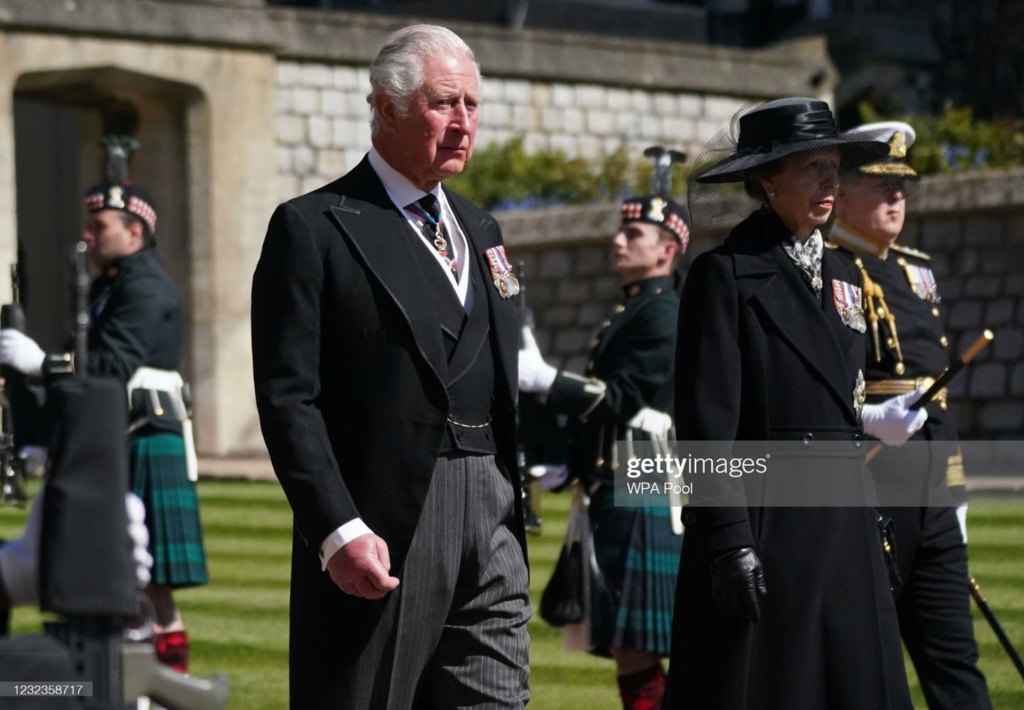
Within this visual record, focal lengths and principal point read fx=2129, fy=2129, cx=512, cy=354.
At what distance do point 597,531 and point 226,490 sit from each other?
290 inches

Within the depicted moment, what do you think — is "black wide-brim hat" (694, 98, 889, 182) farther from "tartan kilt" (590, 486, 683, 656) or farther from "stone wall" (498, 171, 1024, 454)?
"stone wall" (498, 171, 1024, 454)

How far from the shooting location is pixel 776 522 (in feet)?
16.2

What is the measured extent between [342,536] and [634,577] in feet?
9.86

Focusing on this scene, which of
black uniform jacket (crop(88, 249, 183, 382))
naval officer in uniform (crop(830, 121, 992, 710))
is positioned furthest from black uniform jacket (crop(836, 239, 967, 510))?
black uniform jacket (crop(88, 249, 183, 382))

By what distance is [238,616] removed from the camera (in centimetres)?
955

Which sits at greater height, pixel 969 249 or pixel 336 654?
pixel 969 249

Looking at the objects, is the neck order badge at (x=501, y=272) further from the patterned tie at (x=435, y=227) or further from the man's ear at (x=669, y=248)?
the man's ear at (x=669, y=248)

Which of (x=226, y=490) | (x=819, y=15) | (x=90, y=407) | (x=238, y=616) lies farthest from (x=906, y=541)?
(x=819, y=15)

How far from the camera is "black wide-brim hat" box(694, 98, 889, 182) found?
5066 mm

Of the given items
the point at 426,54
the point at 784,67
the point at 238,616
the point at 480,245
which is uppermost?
the point at 784,67

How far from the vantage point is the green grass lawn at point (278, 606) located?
772cm

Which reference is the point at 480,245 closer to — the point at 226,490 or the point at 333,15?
the point at 226,490

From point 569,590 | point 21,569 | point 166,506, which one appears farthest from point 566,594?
point 21,569

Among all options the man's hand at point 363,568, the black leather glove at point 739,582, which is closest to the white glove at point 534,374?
the black leather glove at point 739,582
